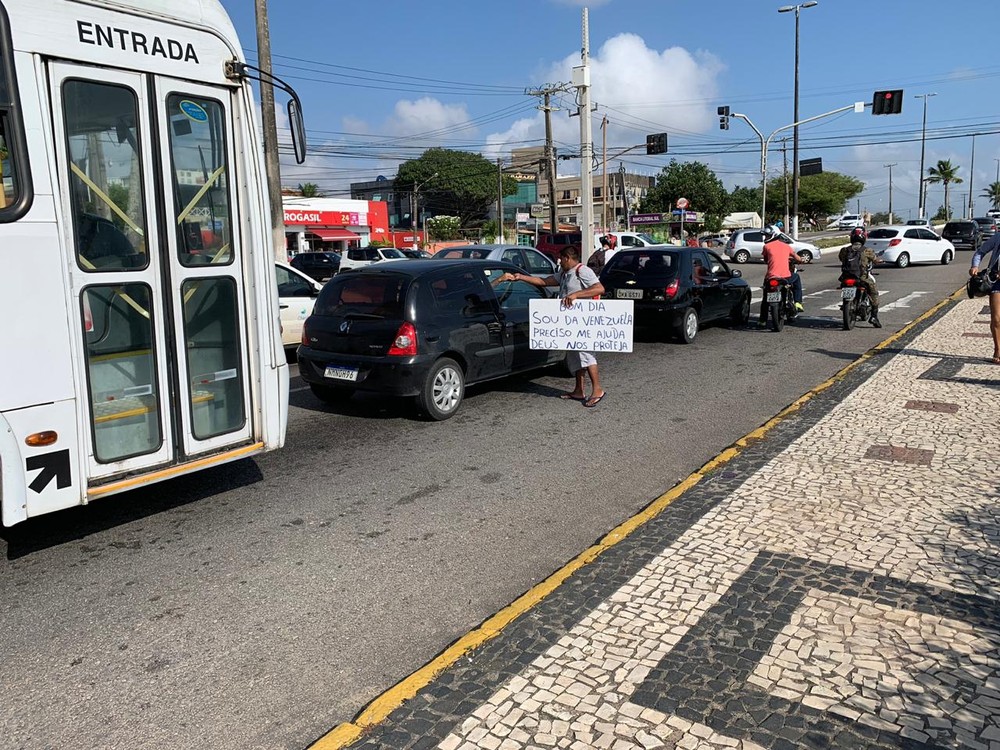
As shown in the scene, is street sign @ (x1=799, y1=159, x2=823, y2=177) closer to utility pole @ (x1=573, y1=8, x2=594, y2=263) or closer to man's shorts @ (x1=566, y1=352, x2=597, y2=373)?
utility pole @ (x1=573, y1=8, x2=594, y2=263)

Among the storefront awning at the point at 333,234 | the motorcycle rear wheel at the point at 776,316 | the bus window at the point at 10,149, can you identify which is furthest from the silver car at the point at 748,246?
the bus window at the point at 10,149

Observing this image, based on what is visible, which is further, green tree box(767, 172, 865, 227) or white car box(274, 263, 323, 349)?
green tree box(767, 172, 865, 227)

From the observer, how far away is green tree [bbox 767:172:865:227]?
292 ft

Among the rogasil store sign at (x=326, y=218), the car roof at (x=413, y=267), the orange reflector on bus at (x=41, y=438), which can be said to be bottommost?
the orange reflector on bus at (x=41, y=438)

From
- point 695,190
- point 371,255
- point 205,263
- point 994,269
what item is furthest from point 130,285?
point 695,190

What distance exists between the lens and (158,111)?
4.95 m

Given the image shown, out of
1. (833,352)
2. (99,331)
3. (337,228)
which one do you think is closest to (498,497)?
(99,331)

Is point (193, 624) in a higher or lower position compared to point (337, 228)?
lower

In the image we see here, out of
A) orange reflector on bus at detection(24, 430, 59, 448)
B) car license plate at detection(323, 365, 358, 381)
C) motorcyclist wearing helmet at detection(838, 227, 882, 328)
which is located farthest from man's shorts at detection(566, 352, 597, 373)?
motorcyclist wearing helmet at detection(838, 227, 882, 328)

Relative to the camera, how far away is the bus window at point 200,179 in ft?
16.8

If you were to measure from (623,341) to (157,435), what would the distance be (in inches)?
199

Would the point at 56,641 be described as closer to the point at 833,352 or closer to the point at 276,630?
the point at 276,630

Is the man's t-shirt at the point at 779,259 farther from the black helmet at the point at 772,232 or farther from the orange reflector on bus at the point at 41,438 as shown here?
the orange reflector on bus at the point at 41,438

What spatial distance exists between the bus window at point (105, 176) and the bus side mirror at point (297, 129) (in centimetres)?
97
